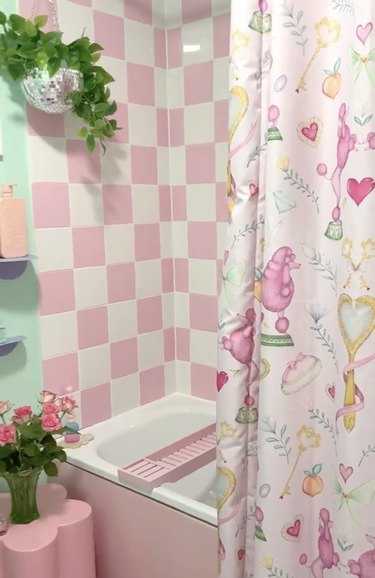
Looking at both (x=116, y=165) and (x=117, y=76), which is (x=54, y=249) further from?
(x=117, y=76)

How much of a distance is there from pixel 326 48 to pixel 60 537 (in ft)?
4.54

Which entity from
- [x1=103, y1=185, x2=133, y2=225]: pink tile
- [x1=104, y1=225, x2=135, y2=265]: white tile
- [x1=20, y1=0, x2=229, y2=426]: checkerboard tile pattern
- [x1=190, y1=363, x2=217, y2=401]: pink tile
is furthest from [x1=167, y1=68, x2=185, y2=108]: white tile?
[x1=190, y1=363, x2=217, y2=401]: pink tile

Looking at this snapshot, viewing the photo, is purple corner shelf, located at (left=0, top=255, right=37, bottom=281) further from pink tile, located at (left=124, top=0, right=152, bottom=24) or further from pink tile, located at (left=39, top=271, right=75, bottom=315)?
pink tile, located at (left=124, top=0, right=152, bottom=24)

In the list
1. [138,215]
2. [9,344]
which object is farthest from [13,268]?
[138,215]

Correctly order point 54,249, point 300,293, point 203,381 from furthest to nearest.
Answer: point 203,381
point 54,249
point 300,293

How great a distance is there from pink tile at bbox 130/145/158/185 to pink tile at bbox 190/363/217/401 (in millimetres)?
733

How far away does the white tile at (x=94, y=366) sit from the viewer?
2041 mm

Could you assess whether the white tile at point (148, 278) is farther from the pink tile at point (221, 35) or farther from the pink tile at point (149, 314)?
the pink tile at point (221, 35)

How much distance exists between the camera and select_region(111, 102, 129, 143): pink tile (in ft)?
6.80

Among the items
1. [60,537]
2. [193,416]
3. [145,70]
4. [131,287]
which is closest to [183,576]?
[60,537]

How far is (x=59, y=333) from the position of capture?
6.42ft

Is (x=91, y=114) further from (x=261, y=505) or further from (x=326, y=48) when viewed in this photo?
(x=261, y=505)

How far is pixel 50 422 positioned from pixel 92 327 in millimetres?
525

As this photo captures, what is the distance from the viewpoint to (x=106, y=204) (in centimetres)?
206
